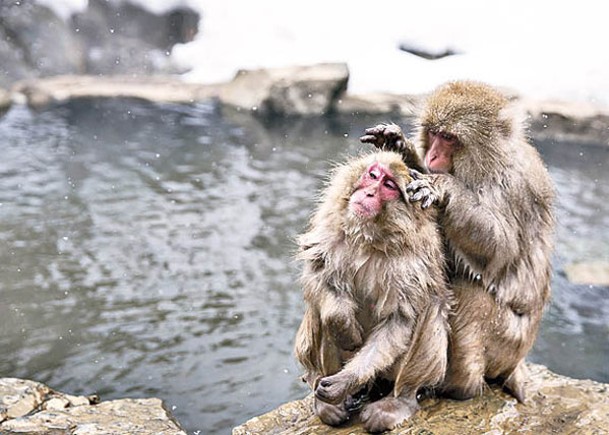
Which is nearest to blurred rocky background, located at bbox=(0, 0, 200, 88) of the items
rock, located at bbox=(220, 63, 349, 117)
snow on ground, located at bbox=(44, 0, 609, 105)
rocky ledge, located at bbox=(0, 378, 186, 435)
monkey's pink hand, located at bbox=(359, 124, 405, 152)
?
snow on ground, located at bbox=(44, 0, 609, 105)

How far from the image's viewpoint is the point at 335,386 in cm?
304

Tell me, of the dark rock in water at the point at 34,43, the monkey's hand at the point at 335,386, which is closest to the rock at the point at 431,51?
the dark rock in water at the point at 34,43

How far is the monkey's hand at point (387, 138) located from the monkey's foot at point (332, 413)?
108cm

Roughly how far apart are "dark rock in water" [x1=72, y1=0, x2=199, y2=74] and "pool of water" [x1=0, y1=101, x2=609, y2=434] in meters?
2.31

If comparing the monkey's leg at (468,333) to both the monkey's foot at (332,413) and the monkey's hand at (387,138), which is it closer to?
the monkey's foot at (332,413)

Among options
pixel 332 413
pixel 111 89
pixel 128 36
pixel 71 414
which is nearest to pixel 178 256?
pixel 71 414

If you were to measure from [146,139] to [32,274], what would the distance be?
4.02 meters

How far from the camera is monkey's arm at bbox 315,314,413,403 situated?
3045 mm

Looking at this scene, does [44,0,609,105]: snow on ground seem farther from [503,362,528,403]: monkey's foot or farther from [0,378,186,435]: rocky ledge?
[503,362,528,403]: monkey's foot

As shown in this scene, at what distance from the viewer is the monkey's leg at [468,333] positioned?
3.18m

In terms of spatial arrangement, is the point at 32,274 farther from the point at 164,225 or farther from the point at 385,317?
the point at 385,317

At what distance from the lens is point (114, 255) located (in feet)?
23.8

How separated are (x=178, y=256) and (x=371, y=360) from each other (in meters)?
4.51

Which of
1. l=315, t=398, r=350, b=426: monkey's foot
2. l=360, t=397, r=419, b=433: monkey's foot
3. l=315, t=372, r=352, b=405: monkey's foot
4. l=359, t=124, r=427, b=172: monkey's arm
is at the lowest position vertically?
l=315, t=398, r=350, b=426: monkey's foot
